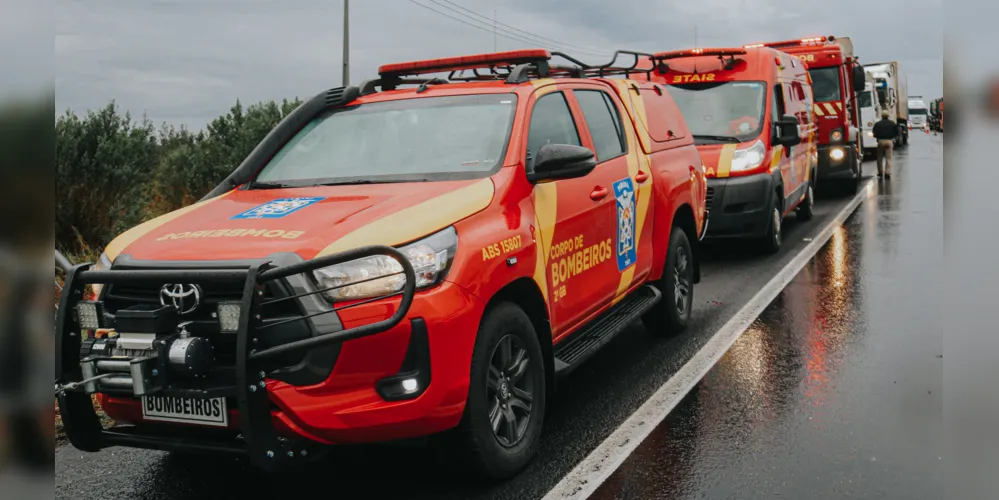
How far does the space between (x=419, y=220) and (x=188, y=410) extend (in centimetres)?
120

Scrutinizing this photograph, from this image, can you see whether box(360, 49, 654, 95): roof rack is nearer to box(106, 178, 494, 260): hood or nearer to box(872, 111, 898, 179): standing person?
box(106, 178, 494, 260): hood

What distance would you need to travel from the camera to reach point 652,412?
16.5 feet

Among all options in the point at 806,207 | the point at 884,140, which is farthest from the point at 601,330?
the point at 884,140

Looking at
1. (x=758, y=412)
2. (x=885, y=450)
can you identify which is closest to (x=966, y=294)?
(x=885, y=450)

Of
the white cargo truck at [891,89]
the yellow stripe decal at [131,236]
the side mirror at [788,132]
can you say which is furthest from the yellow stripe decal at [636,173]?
the white cargo truck at [891,89]

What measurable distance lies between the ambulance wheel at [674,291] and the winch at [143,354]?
3.92 meters

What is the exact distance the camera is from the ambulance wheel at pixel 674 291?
21.6ft

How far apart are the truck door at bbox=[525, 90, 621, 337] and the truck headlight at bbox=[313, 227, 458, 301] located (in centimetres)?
103

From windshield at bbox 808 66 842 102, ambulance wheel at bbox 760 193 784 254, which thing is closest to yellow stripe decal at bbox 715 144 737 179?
ambulance wheel at bbox 760 193 784 254

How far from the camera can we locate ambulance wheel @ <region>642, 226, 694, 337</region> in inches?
259

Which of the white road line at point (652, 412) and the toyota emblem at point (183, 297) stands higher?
the toyota emblem at point (183, 297)

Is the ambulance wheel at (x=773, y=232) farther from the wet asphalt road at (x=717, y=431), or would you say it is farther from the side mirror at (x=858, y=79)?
the side mirror at (x=858, y=79)

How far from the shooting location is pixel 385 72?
6023mm

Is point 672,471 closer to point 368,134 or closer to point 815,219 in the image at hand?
point 368,134
